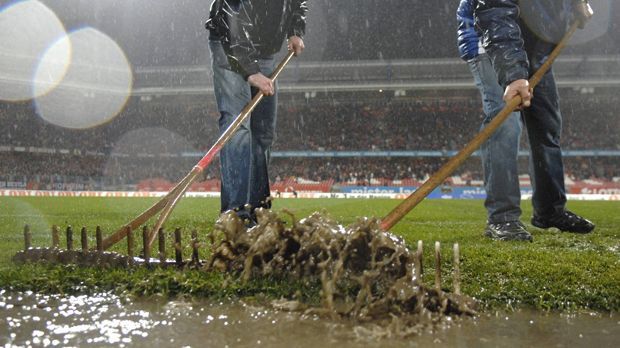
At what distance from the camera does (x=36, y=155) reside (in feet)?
101

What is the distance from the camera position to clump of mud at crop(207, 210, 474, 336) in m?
1.87

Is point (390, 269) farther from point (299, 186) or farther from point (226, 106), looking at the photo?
point (299, 186)

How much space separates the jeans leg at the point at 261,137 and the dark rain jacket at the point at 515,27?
1.81 meters

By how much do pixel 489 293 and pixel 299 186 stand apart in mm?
25868

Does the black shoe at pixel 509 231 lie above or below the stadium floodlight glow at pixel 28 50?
below

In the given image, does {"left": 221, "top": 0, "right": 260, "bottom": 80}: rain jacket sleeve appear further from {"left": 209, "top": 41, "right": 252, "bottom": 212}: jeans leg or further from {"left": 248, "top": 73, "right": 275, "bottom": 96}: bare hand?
{"left": 209, "top": 41, "right": 252, "bottom": 212}: jeans leg

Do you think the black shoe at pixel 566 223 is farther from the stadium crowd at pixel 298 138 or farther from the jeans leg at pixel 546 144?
the stadium crowd at pixel 298 138

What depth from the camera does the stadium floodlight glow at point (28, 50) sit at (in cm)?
2462

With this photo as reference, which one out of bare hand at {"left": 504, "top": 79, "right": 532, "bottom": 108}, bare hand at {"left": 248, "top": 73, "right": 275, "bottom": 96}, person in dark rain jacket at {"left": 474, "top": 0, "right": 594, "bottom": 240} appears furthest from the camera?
bare hand at {"left": 248, "top": 73, "right": 275, "bottom": 96}

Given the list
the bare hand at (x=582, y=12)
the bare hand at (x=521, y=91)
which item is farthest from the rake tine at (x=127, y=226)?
the bare hand at (x=582, y=12)

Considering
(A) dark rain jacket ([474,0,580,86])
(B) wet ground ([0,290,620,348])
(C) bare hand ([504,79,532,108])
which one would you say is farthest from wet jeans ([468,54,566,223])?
(B) wet ground ([0,290,620,348])

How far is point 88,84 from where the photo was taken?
31719 mm

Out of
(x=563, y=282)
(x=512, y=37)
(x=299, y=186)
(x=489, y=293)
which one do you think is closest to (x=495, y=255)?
(x=563, y=282)

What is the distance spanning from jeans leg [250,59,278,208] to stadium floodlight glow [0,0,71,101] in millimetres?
23143
